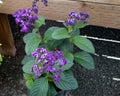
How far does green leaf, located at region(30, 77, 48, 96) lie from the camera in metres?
1.14

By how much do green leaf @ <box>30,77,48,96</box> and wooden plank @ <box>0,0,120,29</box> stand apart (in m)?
0.40

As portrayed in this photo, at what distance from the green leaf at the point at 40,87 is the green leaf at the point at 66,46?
0.18m

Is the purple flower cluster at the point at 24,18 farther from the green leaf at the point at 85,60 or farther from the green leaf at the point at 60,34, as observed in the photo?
the green leaf at the point at 85,60

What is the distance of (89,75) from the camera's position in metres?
1.73

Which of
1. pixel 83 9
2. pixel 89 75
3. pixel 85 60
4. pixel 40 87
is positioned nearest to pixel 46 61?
pixel 40 87

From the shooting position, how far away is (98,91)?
1.63 metres

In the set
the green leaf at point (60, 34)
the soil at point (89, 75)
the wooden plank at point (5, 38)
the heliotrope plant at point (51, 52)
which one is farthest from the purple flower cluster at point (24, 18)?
the soil at point (89, 75)

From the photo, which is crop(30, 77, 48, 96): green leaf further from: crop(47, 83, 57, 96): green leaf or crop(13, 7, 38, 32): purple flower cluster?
crop(13, 7, 38, 32): purple flower cluster

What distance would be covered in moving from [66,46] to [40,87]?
0.79 ft

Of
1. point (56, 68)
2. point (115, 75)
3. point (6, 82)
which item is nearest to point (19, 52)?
point (6, 82)

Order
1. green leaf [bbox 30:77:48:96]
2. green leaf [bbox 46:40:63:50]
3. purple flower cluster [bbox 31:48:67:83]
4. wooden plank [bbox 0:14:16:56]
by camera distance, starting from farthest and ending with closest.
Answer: wooden plank [bbox 0:14:16:56]
green leaf [bbox 46:40:63:50]
green leaf [bbox 30:77:48:96]
purple flower cluster [bbox 31:48:67:83]

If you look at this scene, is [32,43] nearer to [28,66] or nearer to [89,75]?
[28,66]

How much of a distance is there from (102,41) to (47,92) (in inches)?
34.1

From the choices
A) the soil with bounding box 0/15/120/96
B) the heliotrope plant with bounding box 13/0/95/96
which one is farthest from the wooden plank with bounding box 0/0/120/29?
the soil with bounding box 0/15/120/96
